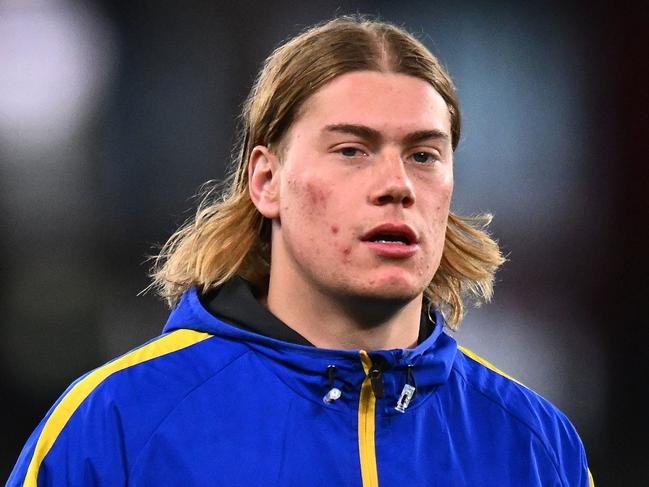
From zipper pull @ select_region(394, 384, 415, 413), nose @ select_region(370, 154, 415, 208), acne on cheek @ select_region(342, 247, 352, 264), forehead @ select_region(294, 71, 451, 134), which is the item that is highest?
forehead @ select_region(294, 71, 451, 134)

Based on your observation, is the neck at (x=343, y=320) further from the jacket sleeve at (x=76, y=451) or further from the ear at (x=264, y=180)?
the jacket sleeve at (x=76, y=451)

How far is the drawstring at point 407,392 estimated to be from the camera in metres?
1.73

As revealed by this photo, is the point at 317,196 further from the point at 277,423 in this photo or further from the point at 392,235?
the point at 277,423

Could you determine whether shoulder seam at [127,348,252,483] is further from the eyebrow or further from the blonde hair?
the eyebrow

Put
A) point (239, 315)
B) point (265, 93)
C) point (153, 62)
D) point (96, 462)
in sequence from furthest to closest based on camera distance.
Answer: point (153, 62) → point (265, 93) → point (239, 315) → point (96, 462)

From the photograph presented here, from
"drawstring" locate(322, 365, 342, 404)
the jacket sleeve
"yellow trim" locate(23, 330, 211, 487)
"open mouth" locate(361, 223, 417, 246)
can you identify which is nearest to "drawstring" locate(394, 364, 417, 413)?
"drawstring" locate(322, 365, 342, 404)

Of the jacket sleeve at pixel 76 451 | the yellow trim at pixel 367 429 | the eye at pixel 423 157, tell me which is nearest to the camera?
the jacket sleeve at pixel 76 451

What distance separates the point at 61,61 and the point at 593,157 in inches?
79.9

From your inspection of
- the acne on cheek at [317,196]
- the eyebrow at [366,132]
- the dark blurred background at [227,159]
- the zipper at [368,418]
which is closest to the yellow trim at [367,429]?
the zipper at [368,418]

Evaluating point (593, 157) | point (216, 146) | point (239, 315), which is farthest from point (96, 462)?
point (593, 157)

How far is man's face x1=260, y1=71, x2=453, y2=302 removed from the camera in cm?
169

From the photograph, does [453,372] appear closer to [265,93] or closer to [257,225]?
[257,225]

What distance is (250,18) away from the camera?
3.94m

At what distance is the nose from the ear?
0.22 meters
